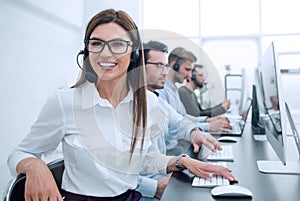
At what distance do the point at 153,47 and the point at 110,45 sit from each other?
0.37 m

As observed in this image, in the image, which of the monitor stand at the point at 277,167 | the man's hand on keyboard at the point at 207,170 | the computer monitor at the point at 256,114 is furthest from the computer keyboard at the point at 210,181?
the computer monitor at the point at 256,114

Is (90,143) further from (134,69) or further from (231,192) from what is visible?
(231,192)

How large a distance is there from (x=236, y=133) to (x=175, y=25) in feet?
9.39

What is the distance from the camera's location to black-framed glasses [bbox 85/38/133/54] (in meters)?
1.17

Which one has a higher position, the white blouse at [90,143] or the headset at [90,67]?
the headset at [90,67]

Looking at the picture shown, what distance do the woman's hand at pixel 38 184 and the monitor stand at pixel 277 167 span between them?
0.75m

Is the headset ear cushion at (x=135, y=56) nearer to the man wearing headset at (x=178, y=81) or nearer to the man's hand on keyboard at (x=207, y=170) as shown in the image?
the man wearing headset at (x=178, y=81)

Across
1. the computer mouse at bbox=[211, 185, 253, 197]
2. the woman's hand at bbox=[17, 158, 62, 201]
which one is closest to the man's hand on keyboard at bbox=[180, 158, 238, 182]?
the computer mouse at bbox=[211, 185, 253, 197]

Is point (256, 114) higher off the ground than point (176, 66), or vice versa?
point (176, 66)

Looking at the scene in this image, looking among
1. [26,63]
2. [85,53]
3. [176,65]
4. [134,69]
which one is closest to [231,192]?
[134,69]

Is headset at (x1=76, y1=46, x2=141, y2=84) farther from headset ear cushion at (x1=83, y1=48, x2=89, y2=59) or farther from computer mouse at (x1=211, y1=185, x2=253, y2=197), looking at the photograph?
computer mouse at (x1=211, y1=185, x2=253, y2=197)

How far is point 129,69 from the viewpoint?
1266 mm

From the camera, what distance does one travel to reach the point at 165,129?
1.54 meters

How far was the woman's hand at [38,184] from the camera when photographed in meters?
0.89
